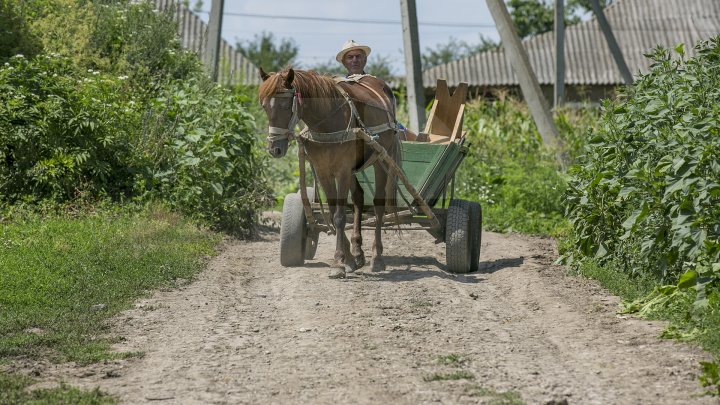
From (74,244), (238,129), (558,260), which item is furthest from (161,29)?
(558,260)

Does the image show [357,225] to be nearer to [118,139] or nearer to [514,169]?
[118,139]

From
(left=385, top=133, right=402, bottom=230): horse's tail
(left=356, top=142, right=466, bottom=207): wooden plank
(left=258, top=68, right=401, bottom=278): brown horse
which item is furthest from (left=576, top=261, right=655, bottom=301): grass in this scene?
(left=258, top=68, right=401, bottom=278): brown horse

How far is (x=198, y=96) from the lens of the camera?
14.3 m

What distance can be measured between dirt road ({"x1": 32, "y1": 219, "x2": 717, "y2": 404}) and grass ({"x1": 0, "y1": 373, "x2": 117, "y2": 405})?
16cm

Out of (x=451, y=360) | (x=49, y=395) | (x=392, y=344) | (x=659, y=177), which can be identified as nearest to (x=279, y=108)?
(x=392, y=344)

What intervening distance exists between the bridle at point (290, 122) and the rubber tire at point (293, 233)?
4.49ft

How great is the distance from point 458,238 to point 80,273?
3.51 metres

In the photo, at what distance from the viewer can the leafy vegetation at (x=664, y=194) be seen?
708 centimetres

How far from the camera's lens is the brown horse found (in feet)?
29.8

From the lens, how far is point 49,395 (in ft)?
18.3

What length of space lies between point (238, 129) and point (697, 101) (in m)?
6.90

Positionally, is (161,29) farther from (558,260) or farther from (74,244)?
(558,260)

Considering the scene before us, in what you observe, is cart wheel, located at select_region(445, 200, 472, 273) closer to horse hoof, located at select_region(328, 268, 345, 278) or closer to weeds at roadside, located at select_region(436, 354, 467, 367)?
horse hoof, located at select_region(328, 268, 345, 278)

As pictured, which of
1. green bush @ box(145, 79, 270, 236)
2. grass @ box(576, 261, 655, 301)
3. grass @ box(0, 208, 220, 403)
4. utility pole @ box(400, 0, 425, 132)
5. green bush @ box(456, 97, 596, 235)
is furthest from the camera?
utility pole @ box(400, 0, 425, 132)
